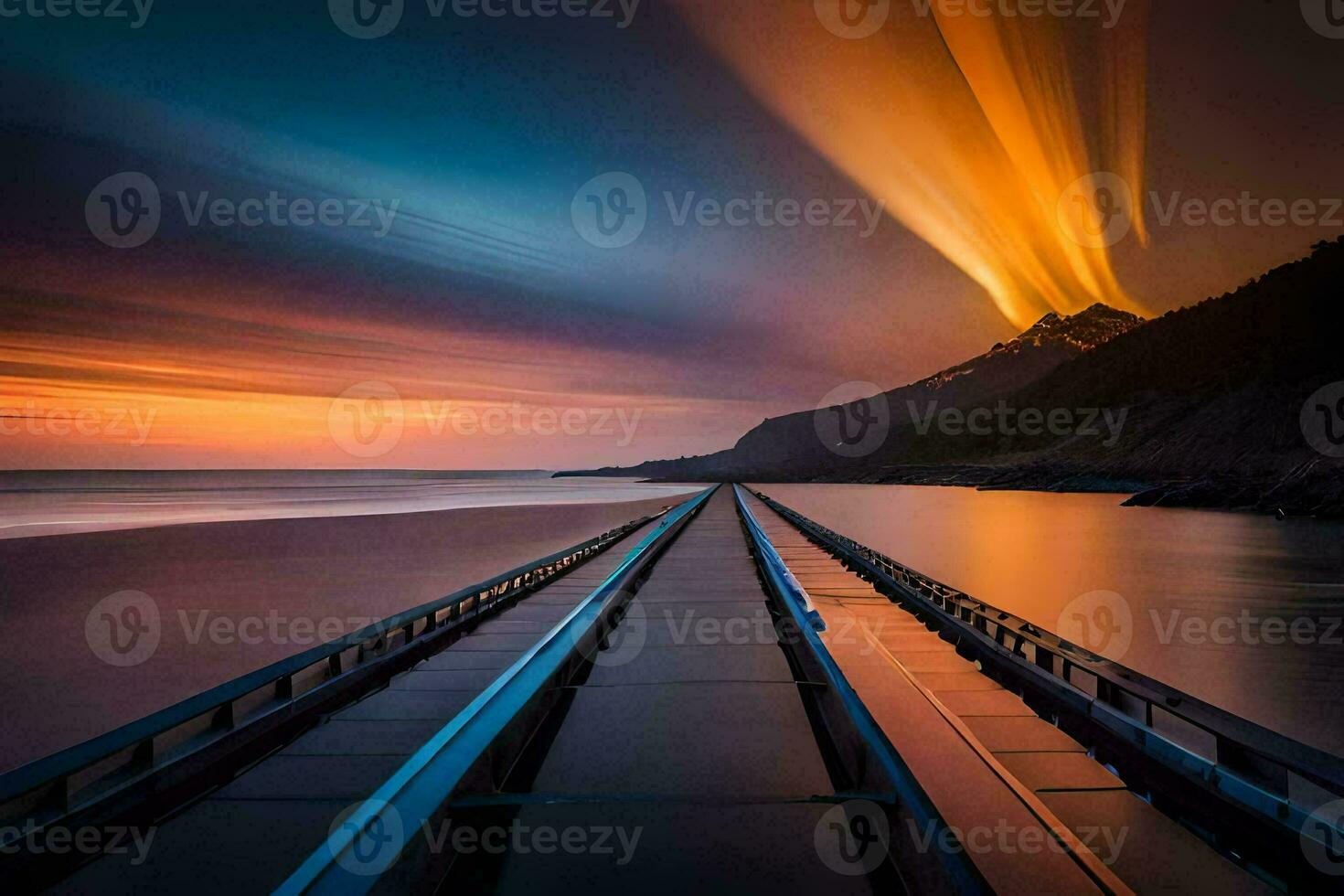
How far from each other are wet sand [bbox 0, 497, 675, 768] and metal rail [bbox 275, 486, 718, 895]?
4.00 metres

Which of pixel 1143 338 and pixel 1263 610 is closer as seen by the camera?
pixel 1263 610

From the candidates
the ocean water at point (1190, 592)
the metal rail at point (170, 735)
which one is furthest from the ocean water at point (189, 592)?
the ocean water at point (1190, 592)

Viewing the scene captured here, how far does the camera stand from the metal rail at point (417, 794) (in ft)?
7.04

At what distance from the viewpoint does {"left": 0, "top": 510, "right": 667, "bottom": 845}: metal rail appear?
278 cm

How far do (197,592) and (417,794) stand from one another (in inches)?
509

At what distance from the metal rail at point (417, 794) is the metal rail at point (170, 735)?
129cm

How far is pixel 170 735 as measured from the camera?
345 centimetres

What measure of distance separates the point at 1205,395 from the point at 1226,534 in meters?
69.8

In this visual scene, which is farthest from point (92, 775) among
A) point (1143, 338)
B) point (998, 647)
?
point (1143, 338)

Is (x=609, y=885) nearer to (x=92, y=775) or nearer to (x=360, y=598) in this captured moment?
(x=92, y=775)

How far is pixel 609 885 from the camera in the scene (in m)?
2.56

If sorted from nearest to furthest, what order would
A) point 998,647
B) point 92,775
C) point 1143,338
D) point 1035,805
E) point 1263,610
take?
point 1035,805 → point 92,775 → point 998,647 → point 1263,610 → point 1143,338

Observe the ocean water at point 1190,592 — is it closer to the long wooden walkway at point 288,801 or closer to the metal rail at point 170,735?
the long wooden walkway at point 288,801

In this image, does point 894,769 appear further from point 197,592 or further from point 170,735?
point 197,592
